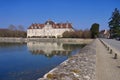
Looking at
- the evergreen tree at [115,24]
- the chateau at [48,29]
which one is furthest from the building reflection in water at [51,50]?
the chateau at [48,29]

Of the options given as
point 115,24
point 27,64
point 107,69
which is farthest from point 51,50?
point 115,24

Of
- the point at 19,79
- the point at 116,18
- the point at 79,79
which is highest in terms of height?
the point at 116,18

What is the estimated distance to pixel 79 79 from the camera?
7.08 m

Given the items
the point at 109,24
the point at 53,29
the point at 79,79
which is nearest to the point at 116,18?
the point at 109,24

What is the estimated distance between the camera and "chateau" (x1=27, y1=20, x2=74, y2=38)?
132m

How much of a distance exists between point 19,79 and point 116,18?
89458 mm

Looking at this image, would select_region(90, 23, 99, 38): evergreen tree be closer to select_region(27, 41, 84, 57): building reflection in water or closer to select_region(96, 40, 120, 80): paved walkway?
select_region(27, 41, 84, 57): building reflection in water

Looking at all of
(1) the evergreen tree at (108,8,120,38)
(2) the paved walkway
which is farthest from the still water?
(1) the evergreen tree at (108,8,120,38)

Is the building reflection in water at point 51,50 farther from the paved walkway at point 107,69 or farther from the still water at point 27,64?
the paved walkway at point 107,69

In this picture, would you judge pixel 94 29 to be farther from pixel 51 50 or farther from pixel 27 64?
pixel 27 64

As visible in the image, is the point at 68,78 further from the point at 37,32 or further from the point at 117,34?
the point at 37,32

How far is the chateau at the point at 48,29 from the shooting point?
131613mm

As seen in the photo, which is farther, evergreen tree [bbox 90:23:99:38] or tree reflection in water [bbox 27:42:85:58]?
evergreen tree [bbox 90:23:99:38]

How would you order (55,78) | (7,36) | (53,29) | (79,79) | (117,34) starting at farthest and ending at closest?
(53,29), (7,36), (117,34), (79,79), (55,78)
